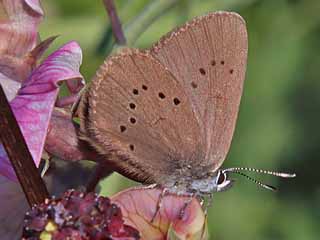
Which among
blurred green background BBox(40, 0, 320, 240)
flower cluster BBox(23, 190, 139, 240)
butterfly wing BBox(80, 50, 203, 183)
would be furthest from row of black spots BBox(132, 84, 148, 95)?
blurred green background BBox(40, 0, 320, 240)

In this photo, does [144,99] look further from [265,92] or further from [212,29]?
[265,92]

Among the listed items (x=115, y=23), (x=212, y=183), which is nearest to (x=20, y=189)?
(x=212, y=183)

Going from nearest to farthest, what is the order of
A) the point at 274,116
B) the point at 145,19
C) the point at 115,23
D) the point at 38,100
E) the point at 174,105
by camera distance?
1. the point at 38,100
2. the point at 174,105
3. the point at 115,23
4. the point at 145,19
5. the point at 274,116

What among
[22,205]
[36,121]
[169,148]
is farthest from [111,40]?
[36,121]

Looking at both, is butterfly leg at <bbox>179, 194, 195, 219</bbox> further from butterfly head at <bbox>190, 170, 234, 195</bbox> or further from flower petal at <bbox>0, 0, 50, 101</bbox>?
flower petal at <bbox>0, 0, 50, 101</bbox>

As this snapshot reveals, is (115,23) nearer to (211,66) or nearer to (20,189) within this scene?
(211,66)

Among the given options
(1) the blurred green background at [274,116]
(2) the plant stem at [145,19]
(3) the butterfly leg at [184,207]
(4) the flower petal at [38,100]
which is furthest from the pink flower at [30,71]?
(1) the blurred green background at [274,116]
